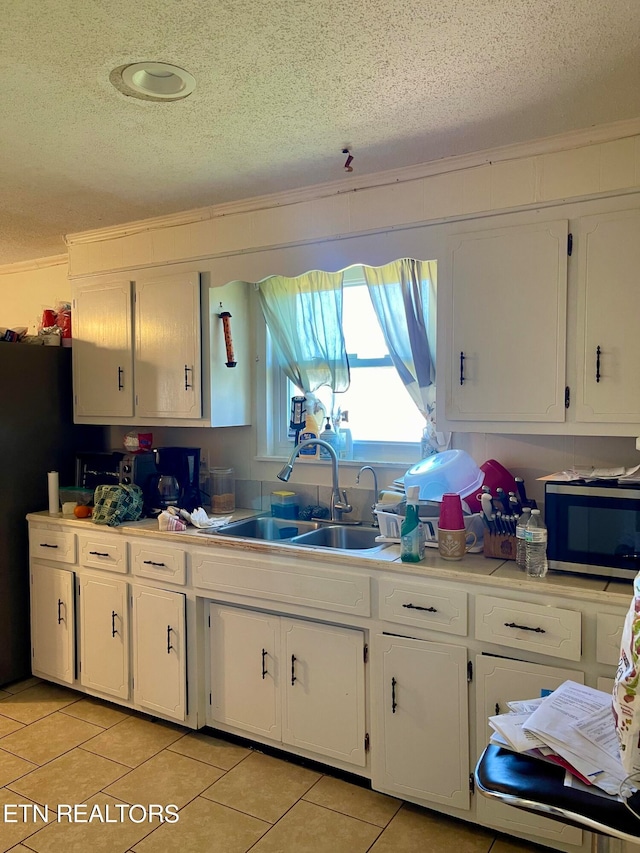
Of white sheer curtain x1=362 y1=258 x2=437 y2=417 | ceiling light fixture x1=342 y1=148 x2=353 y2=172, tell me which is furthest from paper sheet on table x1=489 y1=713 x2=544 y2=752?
ceiling light fixture x1=342 y1=148 x2=353 y2=172

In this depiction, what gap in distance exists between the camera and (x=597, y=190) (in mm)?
2137

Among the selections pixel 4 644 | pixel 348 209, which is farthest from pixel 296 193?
pixel 4 644

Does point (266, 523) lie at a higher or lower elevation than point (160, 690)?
higher

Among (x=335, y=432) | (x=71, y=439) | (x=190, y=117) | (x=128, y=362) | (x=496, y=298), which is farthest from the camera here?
(x=71, y=439)

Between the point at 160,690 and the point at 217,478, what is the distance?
1031mm

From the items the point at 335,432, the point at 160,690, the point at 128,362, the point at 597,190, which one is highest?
the point at 597,190

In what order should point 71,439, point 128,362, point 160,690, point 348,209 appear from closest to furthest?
point 348,209 < point 160,690 < point 128,362 < point 71,439

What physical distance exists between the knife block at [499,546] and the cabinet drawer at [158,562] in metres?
1.29

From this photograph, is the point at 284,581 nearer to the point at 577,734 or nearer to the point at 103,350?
the point at 577,734

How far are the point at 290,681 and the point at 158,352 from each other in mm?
1695

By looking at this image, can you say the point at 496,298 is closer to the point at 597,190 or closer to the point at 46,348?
the point at 597,190

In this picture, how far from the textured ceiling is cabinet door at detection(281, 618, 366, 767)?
1785mm

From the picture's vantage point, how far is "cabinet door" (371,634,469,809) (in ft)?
7.04

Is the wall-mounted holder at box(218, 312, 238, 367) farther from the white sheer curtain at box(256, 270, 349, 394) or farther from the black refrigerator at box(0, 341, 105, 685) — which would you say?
the black refrigerator at box(0, 341, 105, 685)
